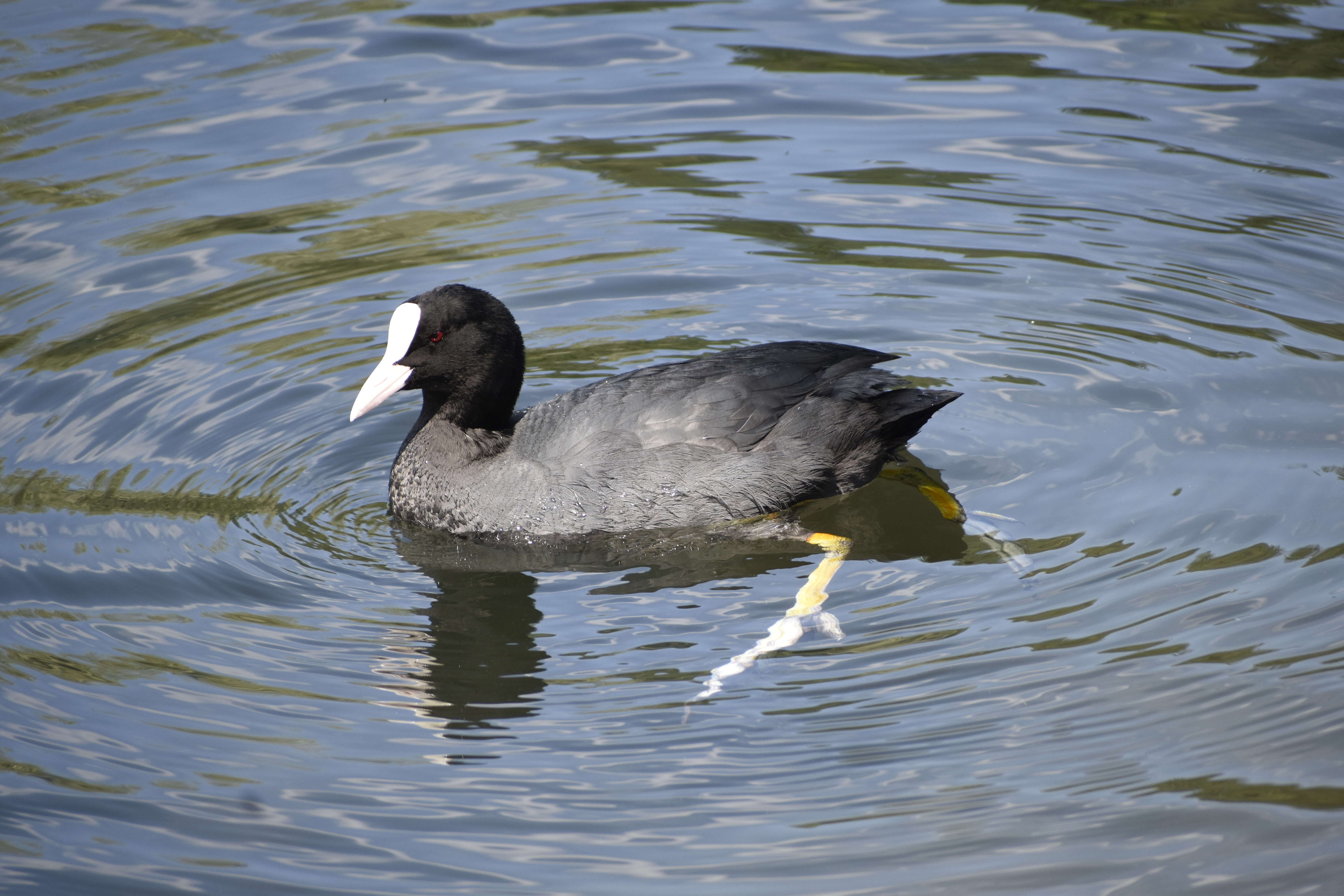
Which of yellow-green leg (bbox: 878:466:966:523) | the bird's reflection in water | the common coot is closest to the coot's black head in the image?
the common coot

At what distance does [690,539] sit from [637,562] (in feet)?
0.74

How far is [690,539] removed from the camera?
15.6ft

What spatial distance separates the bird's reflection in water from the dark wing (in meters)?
0.35

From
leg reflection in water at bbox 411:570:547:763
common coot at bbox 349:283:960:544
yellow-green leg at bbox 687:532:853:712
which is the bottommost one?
leg reflection in water at bbox 411:570:547:763

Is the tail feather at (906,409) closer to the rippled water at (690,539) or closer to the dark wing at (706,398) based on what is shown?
the dark wing at (706,398)

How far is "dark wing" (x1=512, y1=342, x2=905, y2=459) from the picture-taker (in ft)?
15.3

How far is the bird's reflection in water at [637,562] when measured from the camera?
13.4 feet

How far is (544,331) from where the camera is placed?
6.28 metres

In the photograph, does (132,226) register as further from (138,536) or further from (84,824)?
(84,824)

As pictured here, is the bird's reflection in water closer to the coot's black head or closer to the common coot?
the common coot

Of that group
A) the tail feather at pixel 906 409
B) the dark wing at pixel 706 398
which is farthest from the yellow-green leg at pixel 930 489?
the dark wing at pixel 706 398

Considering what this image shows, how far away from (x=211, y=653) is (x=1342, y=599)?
3525 mm

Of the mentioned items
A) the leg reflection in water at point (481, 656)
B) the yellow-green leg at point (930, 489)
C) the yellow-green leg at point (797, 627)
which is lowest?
the leg reflection in water at point (481, 656)

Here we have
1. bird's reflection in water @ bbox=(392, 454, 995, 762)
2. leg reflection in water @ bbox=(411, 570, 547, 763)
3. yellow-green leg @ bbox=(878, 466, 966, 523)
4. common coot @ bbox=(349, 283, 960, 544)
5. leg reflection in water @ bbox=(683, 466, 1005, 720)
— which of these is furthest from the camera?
yellow-green leg @ bbox=(878, 466, 966, 523)
